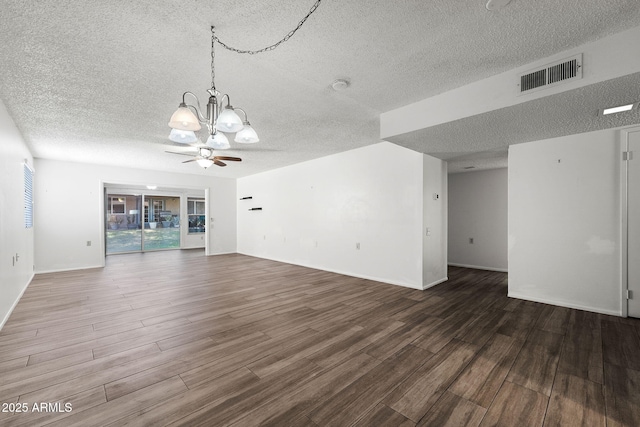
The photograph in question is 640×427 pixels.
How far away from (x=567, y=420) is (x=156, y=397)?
2686 mm

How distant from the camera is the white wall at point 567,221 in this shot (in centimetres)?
332

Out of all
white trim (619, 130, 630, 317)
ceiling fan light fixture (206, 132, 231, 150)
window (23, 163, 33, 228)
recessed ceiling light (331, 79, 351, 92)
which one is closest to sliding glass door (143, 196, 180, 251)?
window (23, 163, 33, 228)

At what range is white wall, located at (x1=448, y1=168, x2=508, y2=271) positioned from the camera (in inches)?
243

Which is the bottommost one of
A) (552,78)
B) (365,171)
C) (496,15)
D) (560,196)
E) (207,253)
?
(207,253)

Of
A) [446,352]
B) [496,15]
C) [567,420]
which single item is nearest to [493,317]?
[446,352]

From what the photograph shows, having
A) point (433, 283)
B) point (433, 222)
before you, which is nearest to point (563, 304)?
point (433, 283)

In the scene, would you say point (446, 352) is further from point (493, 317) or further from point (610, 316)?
point (610, 316)

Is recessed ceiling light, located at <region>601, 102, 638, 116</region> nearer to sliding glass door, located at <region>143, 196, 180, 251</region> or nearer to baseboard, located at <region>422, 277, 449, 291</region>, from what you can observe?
baseboard, located at <region>422, 277, 449, 291</region>

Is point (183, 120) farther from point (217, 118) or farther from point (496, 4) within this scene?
point (496, 4)

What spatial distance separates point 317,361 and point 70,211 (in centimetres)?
754

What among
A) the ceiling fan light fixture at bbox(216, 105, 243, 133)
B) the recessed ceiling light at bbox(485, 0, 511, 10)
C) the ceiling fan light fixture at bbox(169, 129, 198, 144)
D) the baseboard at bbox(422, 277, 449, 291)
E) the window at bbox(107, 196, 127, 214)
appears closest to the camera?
the recessed ceiling light at bbox(485, 0, 511, 10)

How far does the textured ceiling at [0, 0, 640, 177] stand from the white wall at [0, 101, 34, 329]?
0.37 metres

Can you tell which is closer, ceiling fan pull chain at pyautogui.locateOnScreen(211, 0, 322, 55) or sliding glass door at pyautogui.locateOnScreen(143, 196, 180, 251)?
ceiling fan pull chain at pyautogui.locateOnScreen(211, 0, 322, 55)

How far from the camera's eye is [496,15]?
1.78 m
